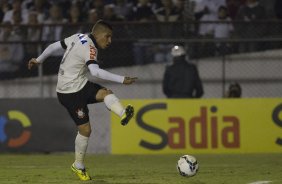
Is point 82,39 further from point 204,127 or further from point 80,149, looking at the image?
point 204,127

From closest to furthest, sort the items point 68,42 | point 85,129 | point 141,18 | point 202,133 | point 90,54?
1. point 90,54
2. point 85,129
3. point 68,42
4. point 202,133
5. point 141,18

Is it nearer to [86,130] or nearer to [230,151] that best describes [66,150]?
[230,151]

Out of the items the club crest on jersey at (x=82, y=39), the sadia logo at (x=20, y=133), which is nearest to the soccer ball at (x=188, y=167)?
the club crest on jersey at (x=82, y=39)

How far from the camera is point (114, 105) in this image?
11.1 metres

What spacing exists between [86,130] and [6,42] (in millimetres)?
6909

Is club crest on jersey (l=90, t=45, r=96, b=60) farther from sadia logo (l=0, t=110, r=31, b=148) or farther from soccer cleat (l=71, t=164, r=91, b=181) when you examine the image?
sadia logo (l=0, t=110, r=31, b=148)

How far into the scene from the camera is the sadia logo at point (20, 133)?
1730cm

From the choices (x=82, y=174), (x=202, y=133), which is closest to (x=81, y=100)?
(x=82, y=174)

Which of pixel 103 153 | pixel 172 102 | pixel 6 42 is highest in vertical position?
pixel 6 42

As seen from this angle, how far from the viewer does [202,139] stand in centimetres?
1708

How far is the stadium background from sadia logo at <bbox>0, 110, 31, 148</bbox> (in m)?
0.02

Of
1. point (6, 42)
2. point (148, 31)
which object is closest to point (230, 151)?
point (148, 31)

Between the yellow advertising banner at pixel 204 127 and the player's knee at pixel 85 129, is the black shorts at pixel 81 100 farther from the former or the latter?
the yellow advertising banner at pixel 204 127

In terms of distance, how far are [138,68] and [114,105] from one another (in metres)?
6.87
